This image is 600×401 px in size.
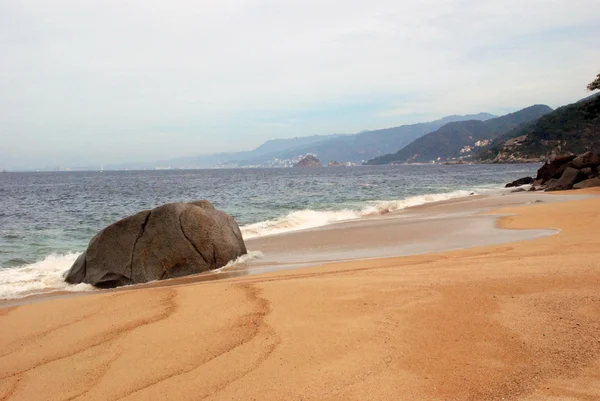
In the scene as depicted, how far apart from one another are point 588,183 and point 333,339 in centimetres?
3617

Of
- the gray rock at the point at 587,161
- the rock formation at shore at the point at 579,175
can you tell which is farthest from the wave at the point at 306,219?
the gray rock at the point at 587,161

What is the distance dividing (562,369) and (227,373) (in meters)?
2.69

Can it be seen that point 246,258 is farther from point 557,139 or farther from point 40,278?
point 557,139

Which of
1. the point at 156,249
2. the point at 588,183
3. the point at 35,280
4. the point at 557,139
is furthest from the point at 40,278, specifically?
the point at 557,139

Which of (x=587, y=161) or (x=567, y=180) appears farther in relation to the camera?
(x=587, y=161)

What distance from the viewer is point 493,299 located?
5.05 meters

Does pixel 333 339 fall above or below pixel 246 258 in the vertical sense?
above

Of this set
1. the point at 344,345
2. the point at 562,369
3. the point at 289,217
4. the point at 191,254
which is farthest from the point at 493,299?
the point at 289,217

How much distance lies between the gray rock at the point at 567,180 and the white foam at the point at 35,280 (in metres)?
34.8

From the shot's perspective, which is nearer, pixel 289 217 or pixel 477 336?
pixel 477 336

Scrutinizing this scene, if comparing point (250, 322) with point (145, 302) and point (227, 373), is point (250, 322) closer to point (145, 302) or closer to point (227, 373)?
point (227, 373)

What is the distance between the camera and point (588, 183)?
110ft

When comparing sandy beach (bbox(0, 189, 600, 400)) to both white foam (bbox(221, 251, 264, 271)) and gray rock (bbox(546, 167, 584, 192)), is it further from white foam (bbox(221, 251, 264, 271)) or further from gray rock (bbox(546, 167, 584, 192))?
gray rock (bbox(546, 167, 584, 192))

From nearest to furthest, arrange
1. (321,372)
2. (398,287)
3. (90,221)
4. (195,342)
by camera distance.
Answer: (321,372)
(195,342)
(398,287)
(90,221)
